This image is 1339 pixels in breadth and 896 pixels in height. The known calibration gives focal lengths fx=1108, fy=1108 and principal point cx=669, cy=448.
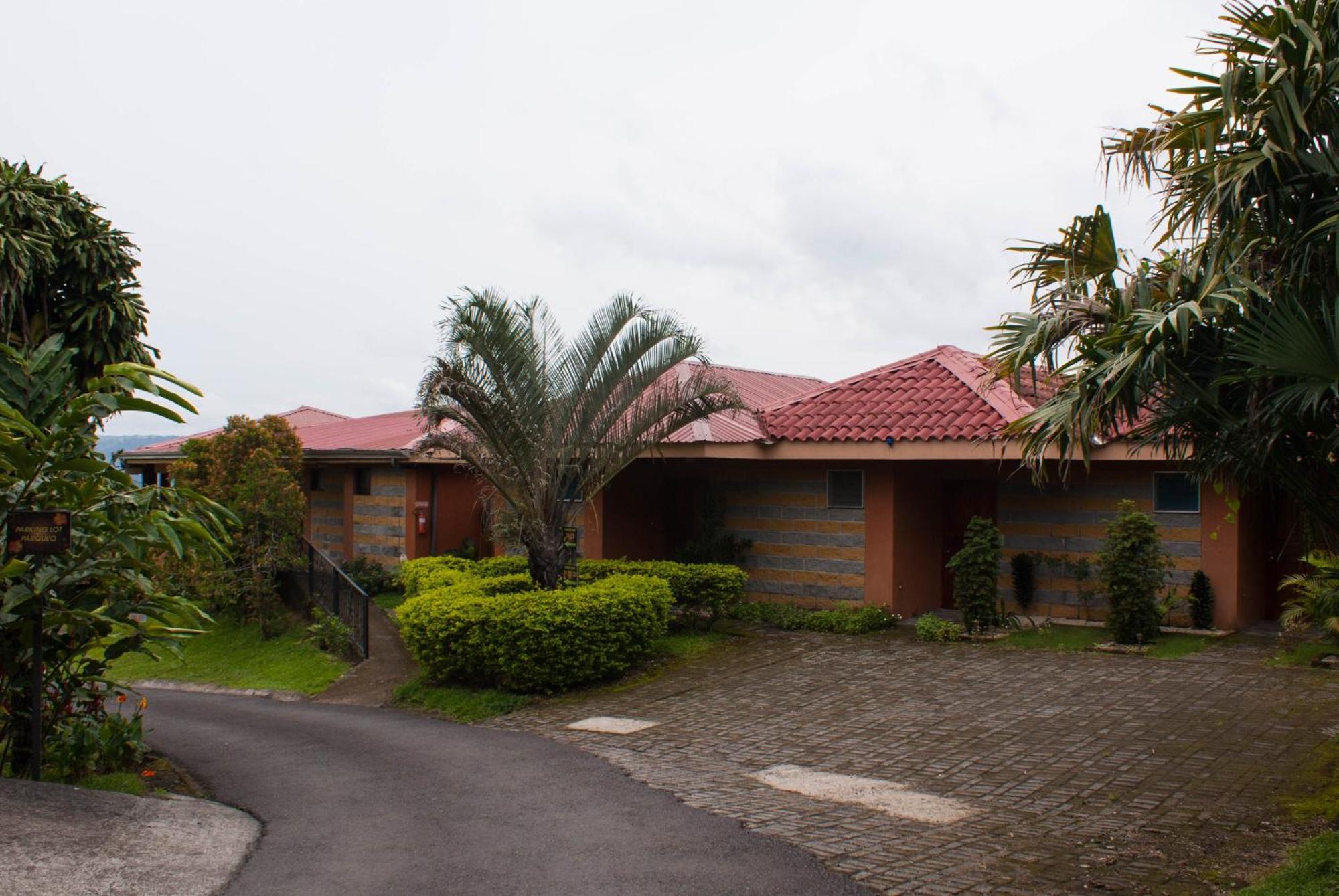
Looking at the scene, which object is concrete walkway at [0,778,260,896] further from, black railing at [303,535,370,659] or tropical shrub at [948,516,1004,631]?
tropical shrub at [948,516,1004,631]

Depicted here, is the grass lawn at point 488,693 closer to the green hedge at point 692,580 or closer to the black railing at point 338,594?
the green hedge at point 692,580

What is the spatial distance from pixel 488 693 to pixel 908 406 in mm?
7249

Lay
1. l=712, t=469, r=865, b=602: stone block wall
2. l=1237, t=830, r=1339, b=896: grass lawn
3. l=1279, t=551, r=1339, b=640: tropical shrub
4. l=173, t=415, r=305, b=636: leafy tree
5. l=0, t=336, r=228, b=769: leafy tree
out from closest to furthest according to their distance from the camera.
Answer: l=1237, t=830, r=1339, b=896: grass lawn < l=0, t=336, r=228, b=769: leafy tree < l=1279, t=551, r=1339, b=640: tropical shrub < l=712, t=469, r=865, b=602: stone block wall < l=173, t=415, r=305, b=636: leafy tree

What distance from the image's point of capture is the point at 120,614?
28.8 ft

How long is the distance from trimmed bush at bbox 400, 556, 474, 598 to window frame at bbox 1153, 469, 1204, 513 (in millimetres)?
9379

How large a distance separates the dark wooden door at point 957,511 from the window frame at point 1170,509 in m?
2.28

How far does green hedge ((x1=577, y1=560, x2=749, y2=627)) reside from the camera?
15320 millimetres

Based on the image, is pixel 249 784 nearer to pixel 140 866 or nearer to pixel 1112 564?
pixel 140 866

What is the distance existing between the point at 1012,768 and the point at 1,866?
684 cm

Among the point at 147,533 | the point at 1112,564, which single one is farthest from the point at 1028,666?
the point at 147,533

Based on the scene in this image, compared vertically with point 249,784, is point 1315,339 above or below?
above

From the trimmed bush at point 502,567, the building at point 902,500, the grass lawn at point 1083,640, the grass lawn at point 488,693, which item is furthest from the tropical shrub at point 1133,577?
the trimmed bush at point 502,567

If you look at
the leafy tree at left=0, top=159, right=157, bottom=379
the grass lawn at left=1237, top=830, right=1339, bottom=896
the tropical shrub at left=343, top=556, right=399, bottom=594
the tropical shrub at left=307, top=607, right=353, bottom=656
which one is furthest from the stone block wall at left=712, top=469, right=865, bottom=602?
the grass lawn at left=1237, top=830, right=1339, bottom=896

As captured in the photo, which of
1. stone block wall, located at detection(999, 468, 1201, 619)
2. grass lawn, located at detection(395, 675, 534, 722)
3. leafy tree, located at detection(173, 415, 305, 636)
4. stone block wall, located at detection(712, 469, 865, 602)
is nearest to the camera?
grass lawn, located at detection(395, 675, 534, 722)
